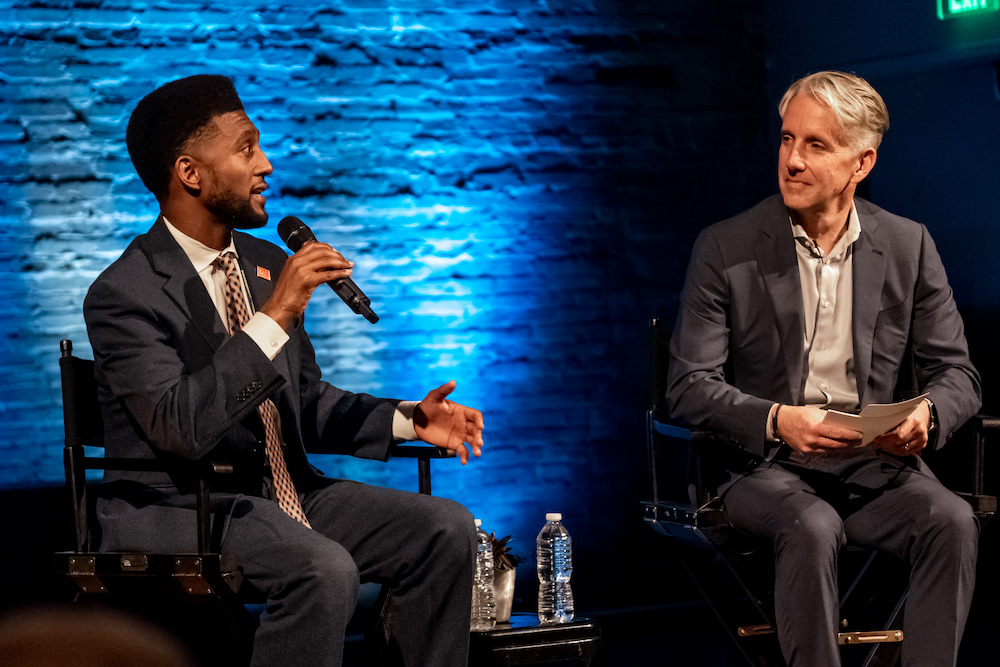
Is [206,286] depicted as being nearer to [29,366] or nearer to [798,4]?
[29,366]

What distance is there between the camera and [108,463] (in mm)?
2209

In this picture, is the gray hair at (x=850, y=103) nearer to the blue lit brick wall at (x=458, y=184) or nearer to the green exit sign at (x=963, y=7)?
the green exit sign at (x=963, y=7)

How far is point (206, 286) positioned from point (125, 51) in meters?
1.29

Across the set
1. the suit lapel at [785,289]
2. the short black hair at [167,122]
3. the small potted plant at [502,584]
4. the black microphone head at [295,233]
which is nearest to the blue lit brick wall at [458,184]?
the small potted plant at [502,584]

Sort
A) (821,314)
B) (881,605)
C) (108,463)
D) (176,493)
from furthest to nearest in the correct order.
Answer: (881,605), (821,314), (176,493), (108,463)

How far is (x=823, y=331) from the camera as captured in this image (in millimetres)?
2809

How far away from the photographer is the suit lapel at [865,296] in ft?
9.07

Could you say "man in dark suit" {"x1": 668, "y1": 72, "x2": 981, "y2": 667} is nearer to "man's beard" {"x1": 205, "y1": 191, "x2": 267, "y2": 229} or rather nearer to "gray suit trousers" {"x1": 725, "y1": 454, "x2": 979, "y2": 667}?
"gray suit trousers" {"x1": 725, "y1": 454, "x2": 979, "y2": 667}

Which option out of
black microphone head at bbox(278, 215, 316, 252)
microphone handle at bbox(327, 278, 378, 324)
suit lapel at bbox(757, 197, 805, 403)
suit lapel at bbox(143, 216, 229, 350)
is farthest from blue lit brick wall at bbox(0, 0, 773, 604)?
microphone handle at bbox(327, 278, 378, 324)

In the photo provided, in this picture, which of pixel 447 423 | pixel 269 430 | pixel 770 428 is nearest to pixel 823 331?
pixel 770 428

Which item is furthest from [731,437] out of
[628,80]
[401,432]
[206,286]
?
[628,80]

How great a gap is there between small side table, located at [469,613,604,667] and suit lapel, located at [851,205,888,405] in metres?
0.93

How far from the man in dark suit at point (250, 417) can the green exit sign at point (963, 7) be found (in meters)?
2.19

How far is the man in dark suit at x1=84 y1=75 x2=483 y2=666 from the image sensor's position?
7.27ft
